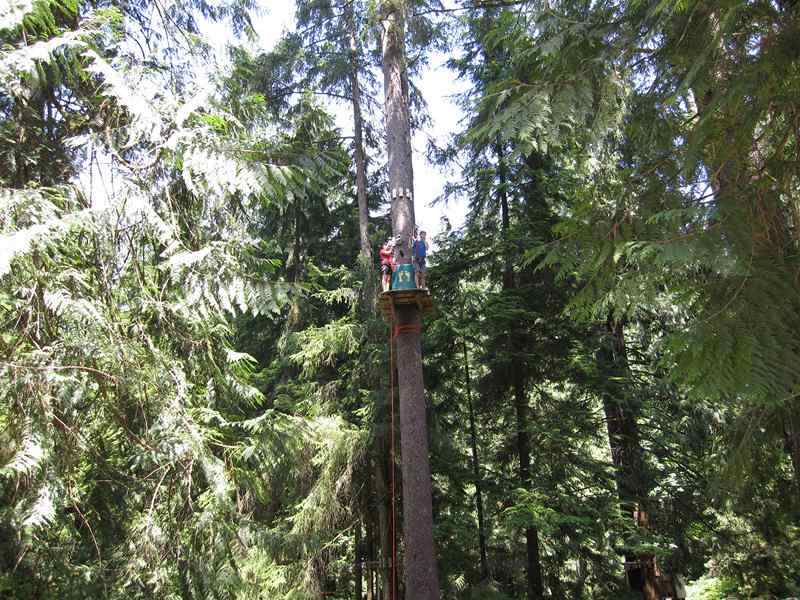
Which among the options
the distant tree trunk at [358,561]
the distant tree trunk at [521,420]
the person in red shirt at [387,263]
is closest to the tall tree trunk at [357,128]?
the distant tree trunk at [521,420]

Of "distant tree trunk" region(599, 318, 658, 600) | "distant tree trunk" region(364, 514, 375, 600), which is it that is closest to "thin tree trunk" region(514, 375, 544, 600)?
"distant tree trunk" region(599, 318, 658, 600)

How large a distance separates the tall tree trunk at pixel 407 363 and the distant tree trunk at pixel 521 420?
1990 mm

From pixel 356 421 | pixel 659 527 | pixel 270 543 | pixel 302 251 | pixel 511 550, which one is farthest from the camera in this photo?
pixel 302 251

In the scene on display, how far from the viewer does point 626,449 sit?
918 centimetres

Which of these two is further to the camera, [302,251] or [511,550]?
[302,251]

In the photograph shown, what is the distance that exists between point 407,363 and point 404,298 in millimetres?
918

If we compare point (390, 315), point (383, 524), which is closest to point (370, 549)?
point (383, 524)

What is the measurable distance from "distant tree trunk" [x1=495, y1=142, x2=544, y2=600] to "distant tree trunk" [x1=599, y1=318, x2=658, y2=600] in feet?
4.60

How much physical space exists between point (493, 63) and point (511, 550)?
9476mm

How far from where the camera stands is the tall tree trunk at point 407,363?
610 cm

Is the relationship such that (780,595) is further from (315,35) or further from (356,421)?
(315,35)

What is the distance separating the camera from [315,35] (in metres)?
11.6

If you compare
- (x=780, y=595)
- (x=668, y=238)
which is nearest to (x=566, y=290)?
(x=780, y=595)

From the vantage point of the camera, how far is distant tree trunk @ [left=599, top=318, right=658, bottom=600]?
8570 mm
